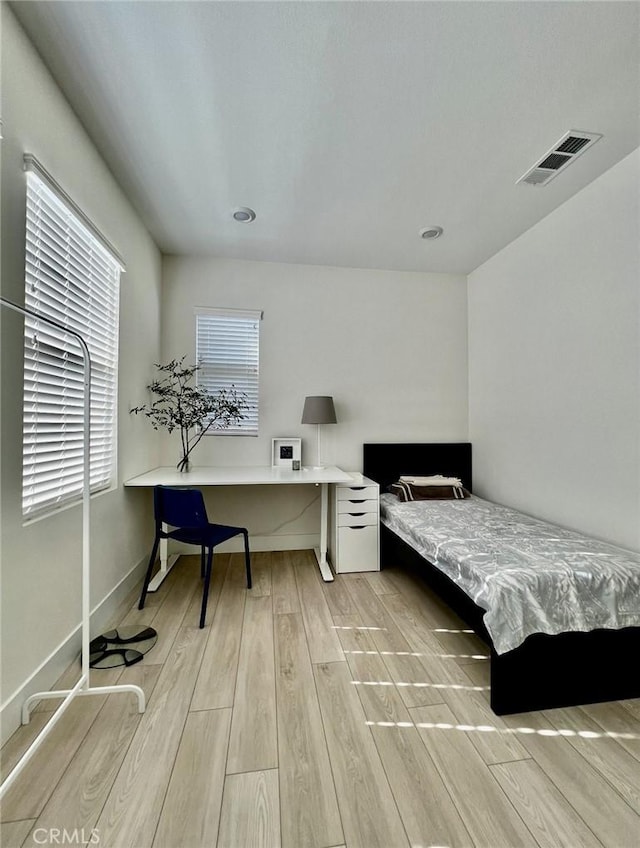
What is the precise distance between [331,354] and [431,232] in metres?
1.29


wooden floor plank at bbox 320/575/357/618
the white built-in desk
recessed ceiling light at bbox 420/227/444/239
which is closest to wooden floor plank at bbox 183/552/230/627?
the white built-in desk

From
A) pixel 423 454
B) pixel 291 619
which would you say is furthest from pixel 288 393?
pixel 291 619

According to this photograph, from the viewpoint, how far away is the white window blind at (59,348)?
1443 millimetres

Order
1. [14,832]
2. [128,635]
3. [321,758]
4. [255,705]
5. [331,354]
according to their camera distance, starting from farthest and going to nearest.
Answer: [331,354] < [128,635] < [255,705] < [321,758] < [14,832]

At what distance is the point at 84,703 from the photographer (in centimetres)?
148

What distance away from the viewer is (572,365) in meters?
2.41

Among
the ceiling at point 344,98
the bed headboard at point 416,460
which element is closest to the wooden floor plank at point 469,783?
the bed headboard at point 416,460

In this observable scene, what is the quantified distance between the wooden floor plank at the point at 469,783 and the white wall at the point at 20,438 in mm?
1529

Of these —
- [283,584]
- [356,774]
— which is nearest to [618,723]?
[356,774]

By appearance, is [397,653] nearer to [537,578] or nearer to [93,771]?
[537,578]

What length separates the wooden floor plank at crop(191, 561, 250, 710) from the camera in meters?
1.51

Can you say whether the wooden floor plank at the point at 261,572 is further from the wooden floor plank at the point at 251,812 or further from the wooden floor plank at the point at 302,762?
the wooden floor plank at the point at 251,812

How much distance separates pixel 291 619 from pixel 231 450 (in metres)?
1.59

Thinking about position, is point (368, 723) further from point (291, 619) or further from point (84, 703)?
point (84, 703)
